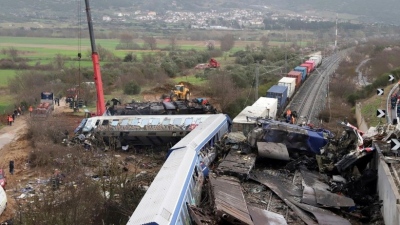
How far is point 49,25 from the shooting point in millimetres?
133750

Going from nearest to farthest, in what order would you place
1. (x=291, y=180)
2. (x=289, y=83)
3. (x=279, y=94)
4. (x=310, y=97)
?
(x=291, y=180)
(x=279, y=94)
(x=289, y=83)
(x=310, y=97)

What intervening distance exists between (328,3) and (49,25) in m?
103

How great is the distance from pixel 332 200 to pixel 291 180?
72.9 inches

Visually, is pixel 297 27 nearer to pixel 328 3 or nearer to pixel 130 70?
pixel 328 3

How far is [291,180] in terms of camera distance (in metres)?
14.4

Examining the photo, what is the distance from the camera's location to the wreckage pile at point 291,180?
11.2 m

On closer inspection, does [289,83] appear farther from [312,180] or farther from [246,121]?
[312,180]

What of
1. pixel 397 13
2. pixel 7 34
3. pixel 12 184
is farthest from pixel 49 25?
pixel 12 184

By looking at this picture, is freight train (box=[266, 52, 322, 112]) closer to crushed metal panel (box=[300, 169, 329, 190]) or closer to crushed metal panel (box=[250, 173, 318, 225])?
crushed metal panel (box=[300, 169, 329, 190])

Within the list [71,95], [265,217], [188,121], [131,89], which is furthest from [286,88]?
[265,217]

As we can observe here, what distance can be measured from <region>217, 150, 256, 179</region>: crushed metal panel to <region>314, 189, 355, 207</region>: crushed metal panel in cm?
205

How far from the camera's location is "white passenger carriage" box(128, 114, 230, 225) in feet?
29.0

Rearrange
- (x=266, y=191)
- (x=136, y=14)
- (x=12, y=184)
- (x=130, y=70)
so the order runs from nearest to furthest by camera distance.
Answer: (x=266, y=191), (x=12, y=184), (x=130, y=70), (x=136, y=14)

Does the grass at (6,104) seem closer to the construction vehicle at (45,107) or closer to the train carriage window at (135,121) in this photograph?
the construction vehicle at (45,107)
